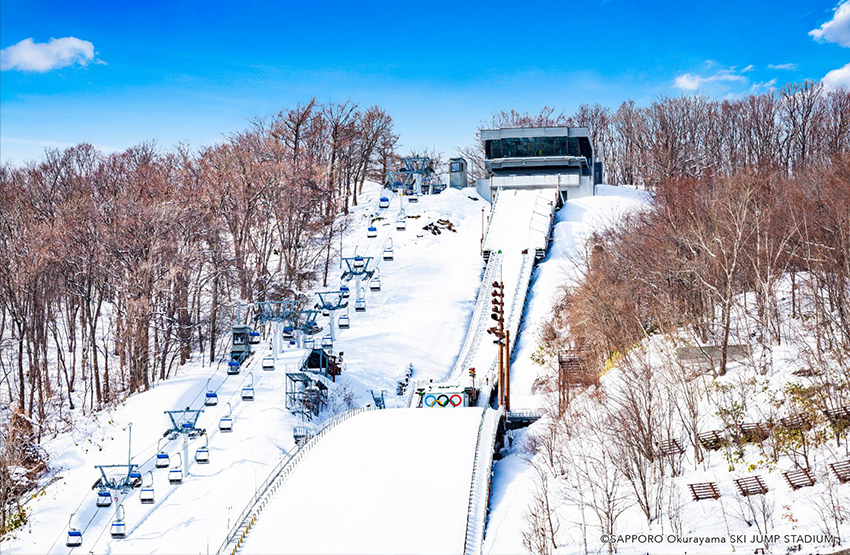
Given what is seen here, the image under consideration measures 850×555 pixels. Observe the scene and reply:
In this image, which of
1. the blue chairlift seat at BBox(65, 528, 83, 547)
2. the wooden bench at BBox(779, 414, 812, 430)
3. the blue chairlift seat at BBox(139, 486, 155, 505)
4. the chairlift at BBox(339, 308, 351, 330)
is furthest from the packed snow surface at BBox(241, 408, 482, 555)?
the chairlift at BBox(339, 308, 351, 330)

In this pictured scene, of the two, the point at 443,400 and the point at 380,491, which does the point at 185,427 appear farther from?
the point at 443,400

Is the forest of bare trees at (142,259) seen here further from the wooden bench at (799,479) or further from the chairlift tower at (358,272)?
the wooden bench at (799,479)

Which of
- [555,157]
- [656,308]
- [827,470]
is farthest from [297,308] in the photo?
[555,157]

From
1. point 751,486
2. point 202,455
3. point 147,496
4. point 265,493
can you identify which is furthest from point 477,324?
point 751,486

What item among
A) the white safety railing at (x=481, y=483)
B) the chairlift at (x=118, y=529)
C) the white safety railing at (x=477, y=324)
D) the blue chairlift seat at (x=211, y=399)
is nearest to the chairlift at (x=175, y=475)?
the chairlift at (x=118, y=529)

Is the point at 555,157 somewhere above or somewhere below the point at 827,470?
above

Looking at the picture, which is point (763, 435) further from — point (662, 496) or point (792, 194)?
point (792, 194)
